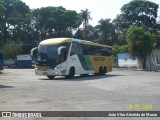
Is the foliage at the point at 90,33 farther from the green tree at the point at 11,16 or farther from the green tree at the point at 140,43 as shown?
the green tree at the point at 140,43

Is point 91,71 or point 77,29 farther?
point 77,29

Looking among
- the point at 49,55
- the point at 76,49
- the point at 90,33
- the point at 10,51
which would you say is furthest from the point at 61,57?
the point at 90,33

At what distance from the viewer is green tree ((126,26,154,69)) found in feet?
161

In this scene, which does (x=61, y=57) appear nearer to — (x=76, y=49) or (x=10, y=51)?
(x=76, y=49)

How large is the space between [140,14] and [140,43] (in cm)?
3279

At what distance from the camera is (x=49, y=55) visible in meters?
25.3

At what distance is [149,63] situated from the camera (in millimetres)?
51156

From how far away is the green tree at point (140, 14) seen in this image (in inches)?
3127

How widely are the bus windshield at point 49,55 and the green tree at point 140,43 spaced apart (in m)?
25.2

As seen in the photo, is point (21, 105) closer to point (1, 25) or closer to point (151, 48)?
point (151, 48)

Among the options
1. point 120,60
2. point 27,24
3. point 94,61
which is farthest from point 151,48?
point 27,24

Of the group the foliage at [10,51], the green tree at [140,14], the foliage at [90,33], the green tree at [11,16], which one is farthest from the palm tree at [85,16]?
the foliage at [10,51]

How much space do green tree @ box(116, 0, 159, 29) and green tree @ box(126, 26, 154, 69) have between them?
96.0 feet

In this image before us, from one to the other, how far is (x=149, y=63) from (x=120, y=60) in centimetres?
594
